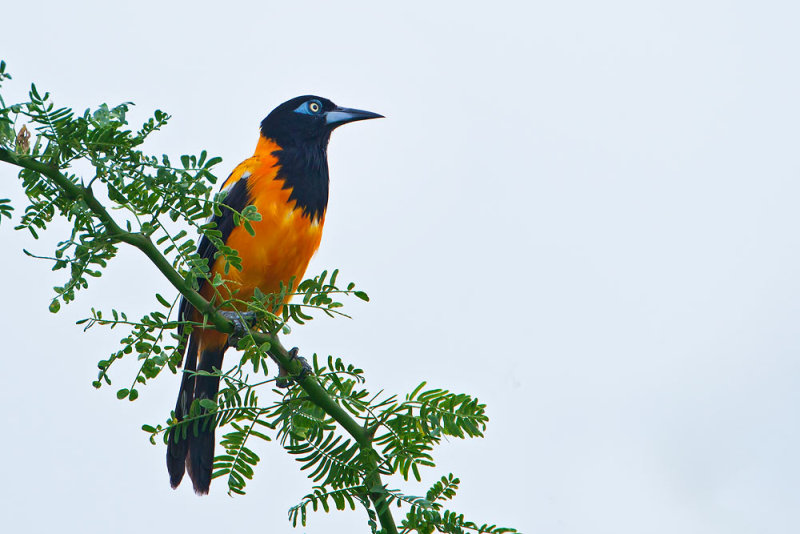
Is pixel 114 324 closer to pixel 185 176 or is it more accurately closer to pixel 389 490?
pixel 185 176

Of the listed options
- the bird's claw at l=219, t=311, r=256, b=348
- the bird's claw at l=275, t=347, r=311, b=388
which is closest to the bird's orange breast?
the bird's claw at l=275, t=347, r=311, b=388

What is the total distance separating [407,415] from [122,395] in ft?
2.23

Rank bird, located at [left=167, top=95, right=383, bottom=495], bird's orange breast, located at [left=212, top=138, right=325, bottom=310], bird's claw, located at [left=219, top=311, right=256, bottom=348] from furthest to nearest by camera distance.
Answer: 1. bird's orange breast, located at [left=212, top=138, right=325, bottom=310]
2. bird, located at [left=167, top=95, right=383, bottom=495]
3. bird's claw, located at [left=219, top=311, right=256, bottom=348]

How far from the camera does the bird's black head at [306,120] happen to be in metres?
4.65

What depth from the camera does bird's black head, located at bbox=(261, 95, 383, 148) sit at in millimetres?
4648

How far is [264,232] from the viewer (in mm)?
3885

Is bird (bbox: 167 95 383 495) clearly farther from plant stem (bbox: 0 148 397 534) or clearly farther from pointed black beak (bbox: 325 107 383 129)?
plant stem (bbox: 0 148 397 534)

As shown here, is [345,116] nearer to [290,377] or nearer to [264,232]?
[264,232]

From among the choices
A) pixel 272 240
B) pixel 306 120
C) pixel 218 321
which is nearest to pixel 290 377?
pixel 218 321

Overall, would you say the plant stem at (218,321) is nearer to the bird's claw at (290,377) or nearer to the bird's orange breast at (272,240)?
the bird's claw at (290,377)

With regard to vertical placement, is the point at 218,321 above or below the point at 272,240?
below

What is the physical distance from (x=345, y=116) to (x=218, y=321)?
300 centimetres

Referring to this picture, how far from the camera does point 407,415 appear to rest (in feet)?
6.62

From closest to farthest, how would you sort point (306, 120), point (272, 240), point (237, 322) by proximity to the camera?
1. point (237, 322)
2. point (272, 240)
3. point (306, 120)
